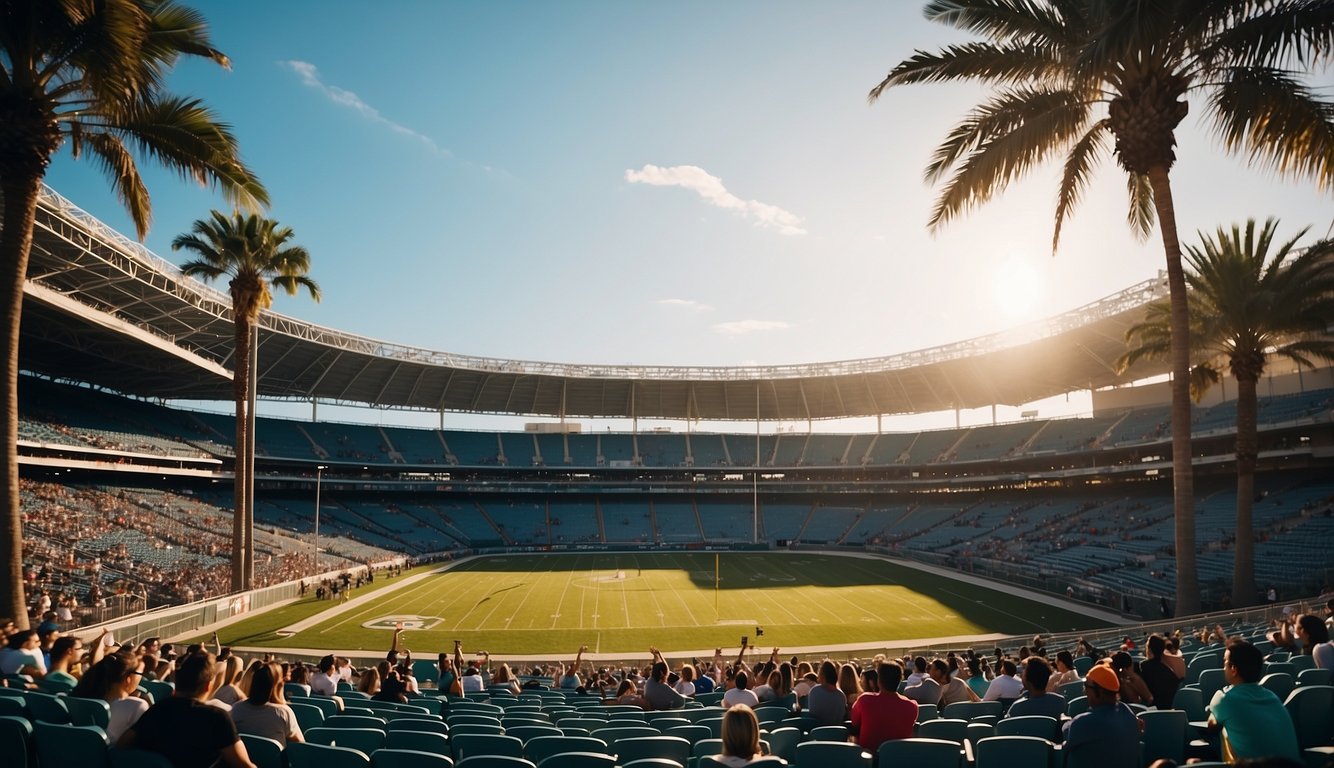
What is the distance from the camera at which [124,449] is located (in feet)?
151

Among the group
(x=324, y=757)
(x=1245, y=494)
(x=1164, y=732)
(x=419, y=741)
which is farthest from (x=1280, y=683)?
(x=1245, y=494)

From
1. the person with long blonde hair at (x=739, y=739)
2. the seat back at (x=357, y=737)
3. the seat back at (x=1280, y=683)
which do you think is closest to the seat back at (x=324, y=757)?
the seat back at (x=357, y=737)

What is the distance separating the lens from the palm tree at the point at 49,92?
41.3 ft

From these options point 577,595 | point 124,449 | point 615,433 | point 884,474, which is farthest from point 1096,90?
point 615,433

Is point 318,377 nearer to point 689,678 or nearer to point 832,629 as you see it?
point 832,629

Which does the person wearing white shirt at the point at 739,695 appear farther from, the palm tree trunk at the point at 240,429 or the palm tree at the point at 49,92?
the palm tree trunk at the point at 240,429

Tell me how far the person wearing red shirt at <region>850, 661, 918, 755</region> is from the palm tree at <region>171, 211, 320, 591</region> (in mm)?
30907

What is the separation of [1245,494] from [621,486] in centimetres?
6435

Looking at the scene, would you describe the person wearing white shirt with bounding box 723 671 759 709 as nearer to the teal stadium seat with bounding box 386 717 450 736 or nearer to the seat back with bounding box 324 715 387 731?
the teal stadium seat with bounding box 386 717 450 736

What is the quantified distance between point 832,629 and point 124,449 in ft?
148

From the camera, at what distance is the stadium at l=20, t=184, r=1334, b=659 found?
33094 mm

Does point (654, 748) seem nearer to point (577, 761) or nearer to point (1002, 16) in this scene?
point (577, 761)

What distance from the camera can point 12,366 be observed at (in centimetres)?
1355

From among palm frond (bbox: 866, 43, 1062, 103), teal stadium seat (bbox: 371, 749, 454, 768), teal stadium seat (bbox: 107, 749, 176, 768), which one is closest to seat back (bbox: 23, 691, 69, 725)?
teal stadium seat (bbox: 107, 749, 176, 768)
